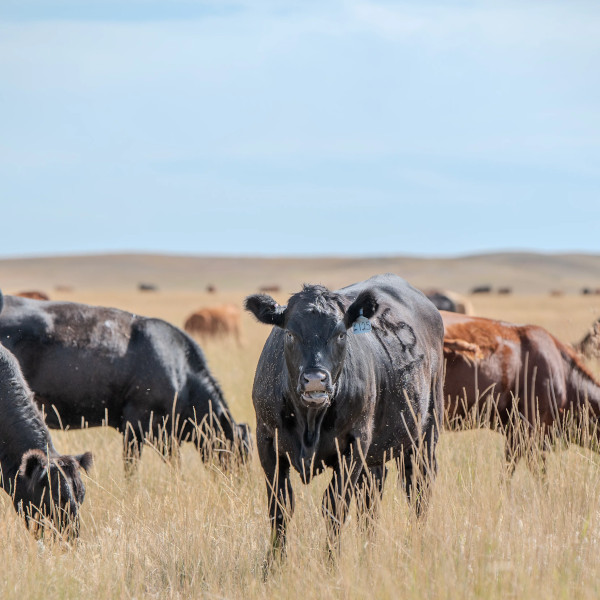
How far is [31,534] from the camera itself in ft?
18.4

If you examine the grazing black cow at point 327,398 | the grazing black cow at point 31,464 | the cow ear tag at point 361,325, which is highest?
the cow ear tag at point 361,325

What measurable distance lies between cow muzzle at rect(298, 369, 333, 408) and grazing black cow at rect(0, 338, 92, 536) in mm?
2079

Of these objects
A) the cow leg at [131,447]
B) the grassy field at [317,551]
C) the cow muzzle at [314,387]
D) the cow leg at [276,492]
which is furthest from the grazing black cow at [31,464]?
the cow muzzle at [314,387]

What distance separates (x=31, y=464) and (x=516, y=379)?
4.49 m

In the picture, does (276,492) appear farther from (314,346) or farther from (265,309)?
(265,309)

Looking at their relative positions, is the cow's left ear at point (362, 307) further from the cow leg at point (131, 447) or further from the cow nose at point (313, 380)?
the cow leg at point (131, 447)

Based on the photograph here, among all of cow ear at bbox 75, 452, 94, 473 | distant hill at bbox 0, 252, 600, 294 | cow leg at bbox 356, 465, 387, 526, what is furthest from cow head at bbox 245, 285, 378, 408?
distant hill at bbox 0, 252, 600, 294

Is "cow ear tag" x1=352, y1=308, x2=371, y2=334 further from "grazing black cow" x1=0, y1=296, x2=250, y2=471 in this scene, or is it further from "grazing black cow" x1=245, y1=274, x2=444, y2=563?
"grazing black cow" x1=0, y1=296, x2=250, y2=471

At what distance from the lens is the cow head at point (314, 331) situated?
471 centimetres

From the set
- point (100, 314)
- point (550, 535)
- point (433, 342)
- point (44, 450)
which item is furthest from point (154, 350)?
point (550, 535)

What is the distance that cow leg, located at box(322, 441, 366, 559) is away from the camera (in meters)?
5.06

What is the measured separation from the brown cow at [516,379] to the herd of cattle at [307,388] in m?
0.01

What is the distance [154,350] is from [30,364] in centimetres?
118

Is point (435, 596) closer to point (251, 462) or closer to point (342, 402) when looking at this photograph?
point (342, 402)
